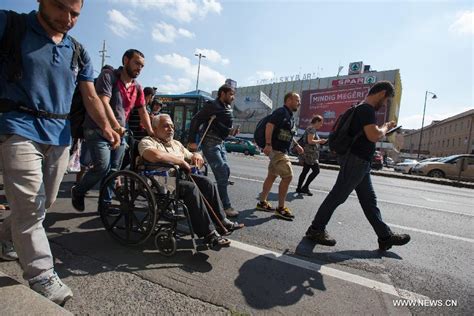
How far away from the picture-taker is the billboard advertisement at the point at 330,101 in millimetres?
44625

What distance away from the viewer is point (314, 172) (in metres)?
6.69

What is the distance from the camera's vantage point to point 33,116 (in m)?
1.84

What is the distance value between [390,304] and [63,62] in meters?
2.91

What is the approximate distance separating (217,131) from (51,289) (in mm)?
2806

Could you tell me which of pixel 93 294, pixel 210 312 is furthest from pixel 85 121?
pixel 210 312

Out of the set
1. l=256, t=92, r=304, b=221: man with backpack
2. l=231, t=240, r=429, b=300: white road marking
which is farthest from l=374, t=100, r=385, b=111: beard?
l=231, t=240, r=429, b=300: white road marking

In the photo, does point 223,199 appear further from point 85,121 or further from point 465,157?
point 465,157

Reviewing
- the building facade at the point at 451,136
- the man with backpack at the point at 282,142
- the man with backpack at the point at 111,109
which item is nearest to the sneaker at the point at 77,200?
the man with backpack at the point at 111,109

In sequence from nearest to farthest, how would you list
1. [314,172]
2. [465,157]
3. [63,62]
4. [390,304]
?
1. [63,62]
2. [390,304]
3. [314,172]
4. [465,157]

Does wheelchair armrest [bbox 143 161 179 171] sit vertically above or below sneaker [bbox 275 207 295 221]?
above

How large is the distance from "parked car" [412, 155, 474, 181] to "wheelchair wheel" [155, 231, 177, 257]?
16.3 metres

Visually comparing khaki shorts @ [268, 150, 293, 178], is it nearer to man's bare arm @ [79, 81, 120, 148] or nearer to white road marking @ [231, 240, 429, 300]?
white road marking @ [231, 240, 429, 300]

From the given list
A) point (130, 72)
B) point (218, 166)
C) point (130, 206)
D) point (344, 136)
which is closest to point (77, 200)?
point (130, 206)

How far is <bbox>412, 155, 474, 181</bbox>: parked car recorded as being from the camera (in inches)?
591
